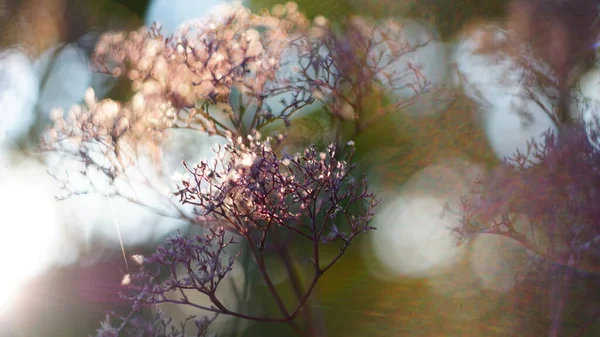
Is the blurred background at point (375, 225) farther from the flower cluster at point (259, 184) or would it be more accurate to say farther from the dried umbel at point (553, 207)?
the flower cluster at point (259, 184)

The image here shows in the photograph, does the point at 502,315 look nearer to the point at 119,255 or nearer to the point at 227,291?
the point at 227,291

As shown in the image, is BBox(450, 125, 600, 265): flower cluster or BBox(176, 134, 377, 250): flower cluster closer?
BBox(176, 134, 377, 250): flower cluster

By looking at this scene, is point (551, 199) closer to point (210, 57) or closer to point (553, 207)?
point (553, 207)

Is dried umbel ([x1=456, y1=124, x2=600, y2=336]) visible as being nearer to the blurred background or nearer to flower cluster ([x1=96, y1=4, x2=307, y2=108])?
the blurred background

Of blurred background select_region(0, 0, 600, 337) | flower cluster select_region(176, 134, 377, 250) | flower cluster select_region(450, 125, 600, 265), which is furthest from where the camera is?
Answer: blurred background select_region(0, 0, 600, 337)

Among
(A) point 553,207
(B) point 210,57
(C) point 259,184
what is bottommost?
(C) point 259,184

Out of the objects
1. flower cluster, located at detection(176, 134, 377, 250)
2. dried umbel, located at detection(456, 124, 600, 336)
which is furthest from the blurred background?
flower cluster, located at detection(176, 134, 377, 250)

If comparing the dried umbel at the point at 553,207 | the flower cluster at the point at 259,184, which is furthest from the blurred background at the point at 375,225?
the flower cluster at the point at 259,184

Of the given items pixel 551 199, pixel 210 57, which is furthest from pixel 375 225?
pixel 210 57
